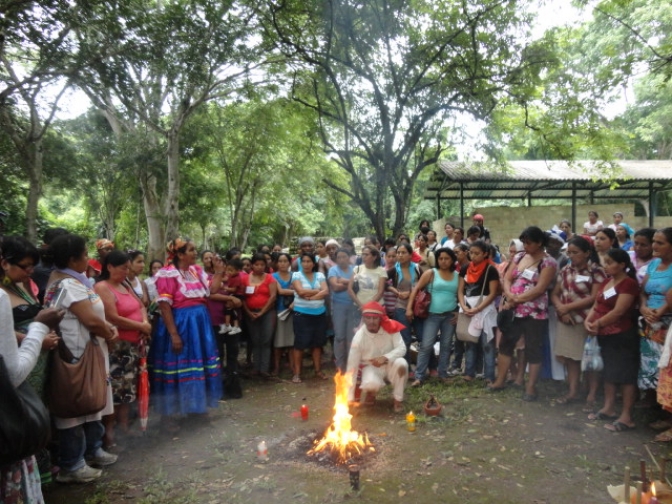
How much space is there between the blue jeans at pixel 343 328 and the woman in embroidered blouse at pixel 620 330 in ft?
9.81

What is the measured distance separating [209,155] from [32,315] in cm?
1260

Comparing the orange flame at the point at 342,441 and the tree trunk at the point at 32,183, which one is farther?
the tree trunk at the point at 32,183

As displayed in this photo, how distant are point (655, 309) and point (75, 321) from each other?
5.16 meters

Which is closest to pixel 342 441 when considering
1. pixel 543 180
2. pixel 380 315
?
pixel 380 315

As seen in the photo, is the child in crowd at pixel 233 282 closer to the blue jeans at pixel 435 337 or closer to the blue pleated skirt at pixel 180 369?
the blue pleated skirt at pixel 180 369

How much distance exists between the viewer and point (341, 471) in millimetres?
3789

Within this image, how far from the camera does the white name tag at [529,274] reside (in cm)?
517

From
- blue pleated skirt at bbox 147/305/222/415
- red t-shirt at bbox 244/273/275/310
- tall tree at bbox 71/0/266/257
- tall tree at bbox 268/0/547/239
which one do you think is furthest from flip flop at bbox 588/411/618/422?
tall tree at bbox 71/0/266/257

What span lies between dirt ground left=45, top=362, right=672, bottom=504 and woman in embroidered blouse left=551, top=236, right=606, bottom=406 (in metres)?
0.40

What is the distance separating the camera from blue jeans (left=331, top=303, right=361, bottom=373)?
6.28 meters

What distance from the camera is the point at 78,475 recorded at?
362 centimetres

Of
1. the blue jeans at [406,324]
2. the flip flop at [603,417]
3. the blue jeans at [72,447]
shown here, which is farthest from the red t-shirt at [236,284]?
the flip flop at [603,417]

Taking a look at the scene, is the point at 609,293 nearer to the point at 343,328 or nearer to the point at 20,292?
the point at 343,328

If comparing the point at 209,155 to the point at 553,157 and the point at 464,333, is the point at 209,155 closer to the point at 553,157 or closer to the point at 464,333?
the point at 553,157
